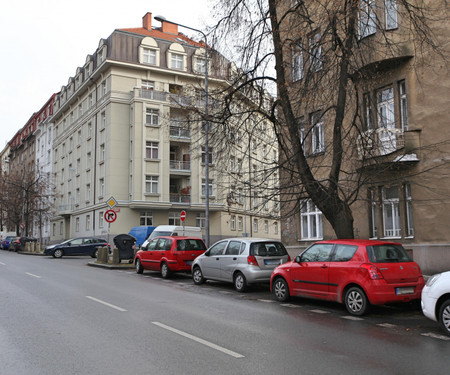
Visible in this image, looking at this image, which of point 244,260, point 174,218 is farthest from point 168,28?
point 244,260

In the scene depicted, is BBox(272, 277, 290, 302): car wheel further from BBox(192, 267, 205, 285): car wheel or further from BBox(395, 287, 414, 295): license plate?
BBox(192, 267, 205, 285): car wheel

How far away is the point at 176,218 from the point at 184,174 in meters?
4.50

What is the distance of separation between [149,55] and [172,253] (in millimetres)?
33195

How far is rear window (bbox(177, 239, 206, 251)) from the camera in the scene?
17375 millimetres

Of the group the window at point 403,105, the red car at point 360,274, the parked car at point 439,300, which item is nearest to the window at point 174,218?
the window at point 403,105

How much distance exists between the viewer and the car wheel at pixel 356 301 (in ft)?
29.5

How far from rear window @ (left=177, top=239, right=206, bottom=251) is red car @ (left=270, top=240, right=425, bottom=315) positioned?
24.7 feet

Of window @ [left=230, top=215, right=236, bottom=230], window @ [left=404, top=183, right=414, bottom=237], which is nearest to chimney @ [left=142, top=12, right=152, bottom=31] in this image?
window @ [left=230, top=215, right=236, bottom=230]

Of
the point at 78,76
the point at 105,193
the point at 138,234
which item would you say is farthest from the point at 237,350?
the point at 78,76

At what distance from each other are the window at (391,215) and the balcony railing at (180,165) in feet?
100

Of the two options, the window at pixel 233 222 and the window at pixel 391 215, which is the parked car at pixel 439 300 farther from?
the window at pixel 233 222

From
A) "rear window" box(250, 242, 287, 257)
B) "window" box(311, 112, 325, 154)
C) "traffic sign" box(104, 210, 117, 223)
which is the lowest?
"rear window" box(250, 242, 287, 257)

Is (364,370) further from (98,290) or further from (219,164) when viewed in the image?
(219,164)

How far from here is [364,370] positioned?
17.4 feet
